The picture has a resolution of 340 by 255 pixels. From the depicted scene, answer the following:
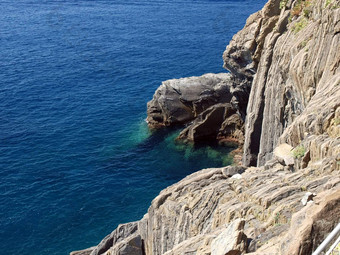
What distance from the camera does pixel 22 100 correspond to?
83.6m

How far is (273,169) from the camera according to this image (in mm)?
32938

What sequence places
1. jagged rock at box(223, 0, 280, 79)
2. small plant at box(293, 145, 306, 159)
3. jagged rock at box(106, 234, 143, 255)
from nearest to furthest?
small plant at box(293, 145, 306, 159), jagged rock at box(106, 234, 143, 255), jagged rock at box(223, 0, 280, 79)

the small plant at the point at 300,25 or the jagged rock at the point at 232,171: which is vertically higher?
the small plant at the point at 300,25

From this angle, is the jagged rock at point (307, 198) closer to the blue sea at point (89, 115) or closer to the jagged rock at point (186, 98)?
the blue sea at point (89, 115)

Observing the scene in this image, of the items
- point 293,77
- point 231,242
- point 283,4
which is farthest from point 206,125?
point 231,242

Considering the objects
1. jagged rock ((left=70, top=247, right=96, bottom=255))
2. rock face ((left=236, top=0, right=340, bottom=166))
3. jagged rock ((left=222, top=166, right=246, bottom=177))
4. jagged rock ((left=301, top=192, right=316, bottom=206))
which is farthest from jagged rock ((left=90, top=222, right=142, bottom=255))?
jagged rock ((left=301, top=192, right=316, bottom=206))

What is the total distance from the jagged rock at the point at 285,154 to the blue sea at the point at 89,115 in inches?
969

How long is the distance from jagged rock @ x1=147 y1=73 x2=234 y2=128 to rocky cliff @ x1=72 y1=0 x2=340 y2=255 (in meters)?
8.84

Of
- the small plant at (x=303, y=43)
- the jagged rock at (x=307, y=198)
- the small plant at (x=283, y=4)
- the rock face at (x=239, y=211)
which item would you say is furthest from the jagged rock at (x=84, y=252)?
the small plant at (x=283, y=4)

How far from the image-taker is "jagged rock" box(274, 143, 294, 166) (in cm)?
3151

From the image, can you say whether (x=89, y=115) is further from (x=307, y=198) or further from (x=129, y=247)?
(x=307, y=198)

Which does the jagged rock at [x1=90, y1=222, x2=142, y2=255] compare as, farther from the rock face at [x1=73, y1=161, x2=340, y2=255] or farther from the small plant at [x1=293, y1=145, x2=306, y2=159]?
the small plant at [x1=293, y1=145, x2=306, y2=159]

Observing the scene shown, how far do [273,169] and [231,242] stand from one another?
12.4 metres

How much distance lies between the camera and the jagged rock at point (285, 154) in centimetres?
3151
